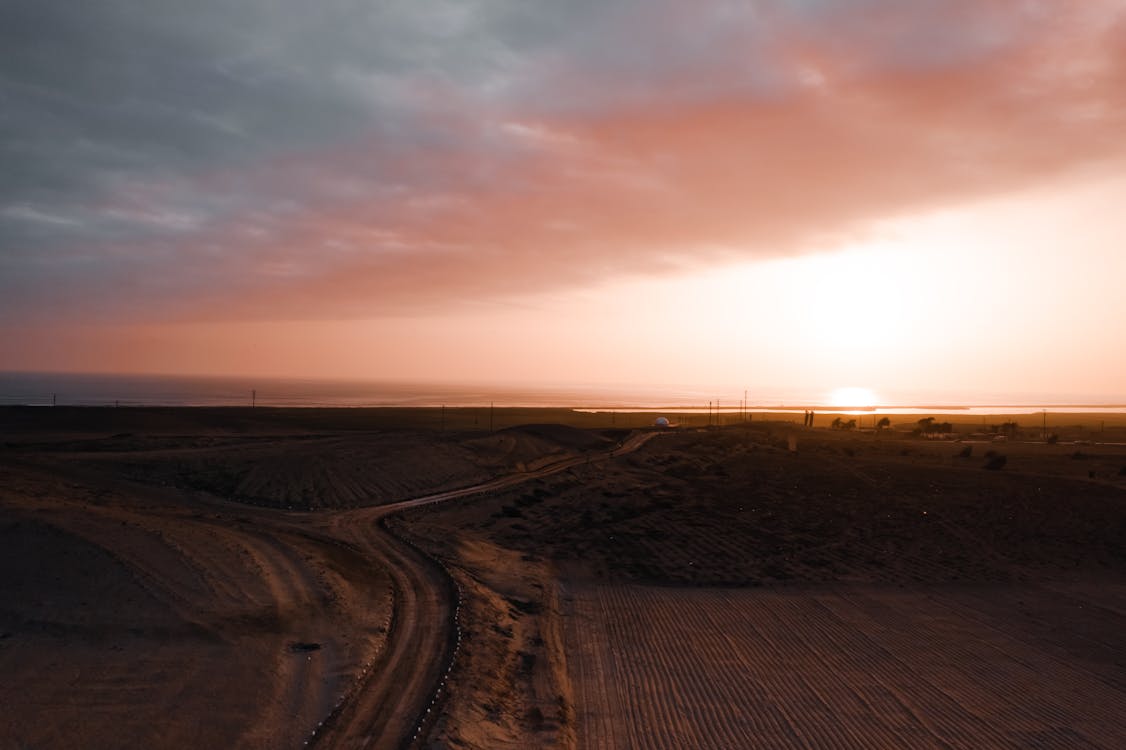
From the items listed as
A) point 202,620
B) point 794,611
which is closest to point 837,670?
point 794,611

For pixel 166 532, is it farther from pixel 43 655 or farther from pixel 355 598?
pixel 43 655

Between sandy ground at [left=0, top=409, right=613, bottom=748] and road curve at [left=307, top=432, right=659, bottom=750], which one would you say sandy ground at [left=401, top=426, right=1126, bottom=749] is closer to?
road curve at [left=307, top=432, right=659, bottom=750]

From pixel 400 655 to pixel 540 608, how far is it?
547 centimetres

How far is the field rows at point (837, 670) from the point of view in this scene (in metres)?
12.5

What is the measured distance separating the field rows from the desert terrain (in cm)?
8

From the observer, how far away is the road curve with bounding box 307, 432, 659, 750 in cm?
1065

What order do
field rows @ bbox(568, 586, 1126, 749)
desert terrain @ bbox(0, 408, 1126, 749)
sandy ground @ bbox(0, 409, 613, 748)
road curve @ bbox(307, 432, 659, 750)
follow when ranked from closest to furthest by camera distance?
sandy ground @ bbox(0, 409, 613, 748)
road curve @ bbox(307, 432, 659, 750)
desert terrain @ bbox(0, 408, 1126, 749)
field rows @ bbox(568, 586, 1126, 749)

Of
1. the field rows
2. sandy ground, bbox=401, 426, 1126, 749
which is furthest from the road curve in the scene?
the field rows

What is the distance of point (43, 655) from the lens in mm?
11711

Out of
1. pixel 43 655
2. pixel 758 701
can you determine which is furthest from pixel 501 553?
pixel 43 655

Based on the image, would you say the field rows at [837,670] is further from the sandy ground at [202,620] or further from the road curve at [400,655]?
the sandy ground at [202,620]

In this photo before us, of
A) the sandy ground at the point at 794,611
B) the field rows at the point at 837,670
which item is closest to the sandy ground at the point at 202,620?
the sandy ground at the point at 794,611

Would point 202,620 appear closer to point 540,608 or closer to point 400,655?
point 400,655

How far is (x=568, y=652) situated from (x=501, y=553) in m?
8.49
